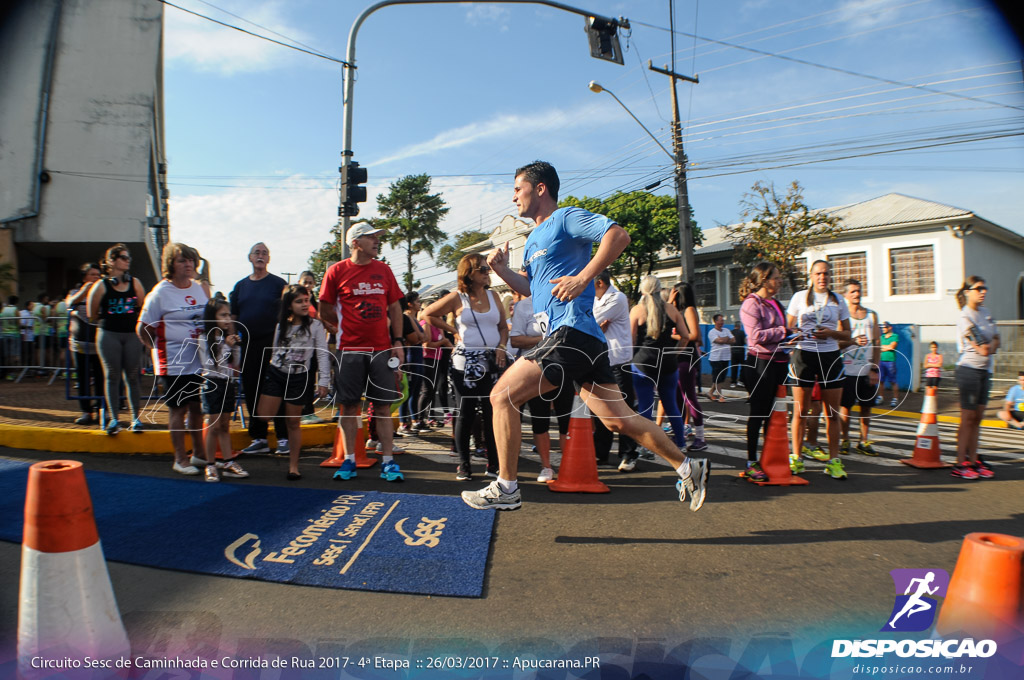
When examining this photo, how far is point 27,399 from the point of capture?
30.7 feet

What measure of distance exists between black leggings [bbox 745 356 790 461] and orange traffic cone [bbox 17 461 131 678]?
5.00 meters

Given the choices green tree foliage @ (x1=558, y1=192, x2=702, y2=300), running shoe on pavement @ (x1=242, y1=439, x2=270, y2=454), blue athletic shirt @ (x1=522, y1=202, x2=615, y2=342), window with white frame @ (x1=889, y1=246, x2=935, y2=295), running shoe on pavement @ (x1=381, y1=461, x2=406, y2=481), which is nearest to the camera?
blue athletic shirt @ (x1=522, y1=202, x2=615, y2=342)

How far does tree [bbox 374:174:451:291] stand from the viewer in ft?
199

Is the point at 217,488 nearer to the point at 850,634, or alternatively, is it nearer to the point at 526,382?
the point at 526,382

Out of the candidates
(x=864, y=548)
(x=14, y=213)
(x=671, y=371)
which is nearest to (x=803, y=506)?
(x=864, y=548)

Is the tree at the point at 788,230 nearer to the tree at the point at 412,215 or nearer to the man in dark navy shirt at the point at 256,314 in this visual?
the man in dark navy shirt at the point at 256,314

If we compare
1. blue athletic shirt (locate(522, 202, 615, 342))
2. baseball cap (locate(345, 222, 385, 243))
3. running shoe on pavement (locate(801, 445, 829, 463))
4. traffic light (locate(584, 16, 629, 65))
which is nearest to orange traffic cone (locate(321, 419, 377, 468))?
baseball cap (locate(345, 222, 385, 243))

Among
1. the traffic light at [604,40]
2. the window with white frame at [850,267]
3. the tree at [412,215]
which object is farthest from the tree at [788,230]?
the tree at [412,215]

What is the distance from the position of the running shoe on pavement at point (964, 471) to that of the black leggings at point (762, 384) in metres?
1.98

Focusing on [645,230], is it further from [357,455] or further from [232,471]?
[232,471]

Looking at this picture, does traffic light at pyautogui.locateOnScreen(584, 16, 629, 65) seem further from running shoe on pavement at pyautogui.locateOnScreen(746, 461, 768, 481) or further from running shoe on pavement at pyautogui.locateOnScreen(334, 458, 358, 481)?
running shoe on pavement at pyautogui.locateOnScreen(334, 458, 358, 481)

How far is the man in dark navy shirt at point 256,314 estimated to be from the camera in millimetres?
6367

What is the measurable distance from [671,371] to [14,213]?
23.5 m

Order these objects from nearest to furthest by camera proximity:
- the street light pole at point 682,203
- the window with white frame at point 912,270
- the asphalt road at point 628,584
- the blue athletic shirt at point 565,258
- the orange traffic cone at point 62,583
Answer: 1. the orange traffic cone at point 62,583
2. the asphalt road at point 628,584
3. the blue athletic shirt at point 565,258
4. the street light pole at point 682,203
5. the window with white frame at point 912,270
